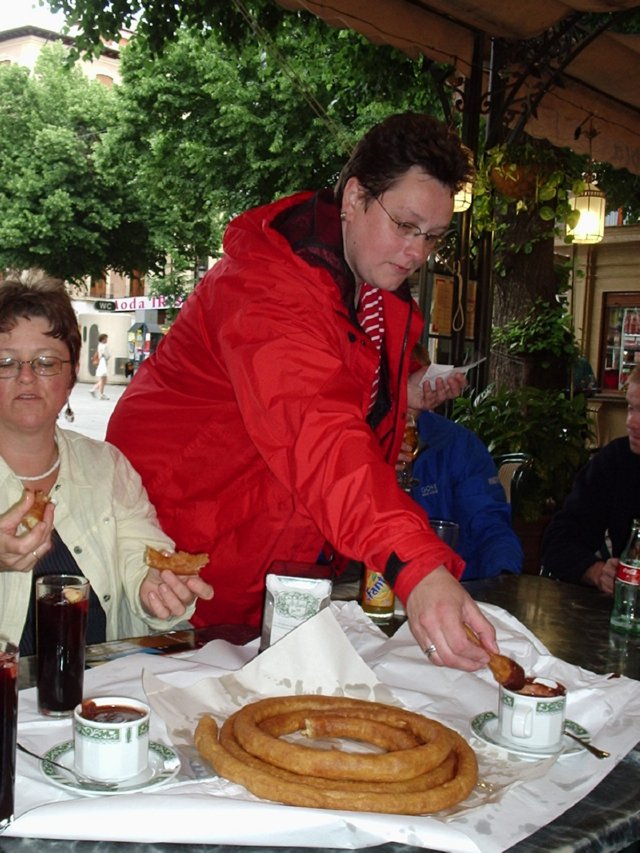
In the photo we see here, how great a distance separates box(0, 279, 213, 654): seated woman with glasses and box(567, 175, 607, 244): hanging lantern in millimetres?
5553

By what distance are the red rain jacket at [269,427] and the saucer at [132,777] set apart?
52 centimetres

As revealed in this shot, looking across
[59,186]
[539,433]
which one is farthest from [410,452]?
[59,186]

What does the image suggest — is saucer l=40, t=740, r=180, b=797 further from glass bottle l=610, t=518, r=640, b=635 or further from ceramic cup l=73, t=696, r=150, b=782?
glass bottle l=610, t=518, r=640, b=635

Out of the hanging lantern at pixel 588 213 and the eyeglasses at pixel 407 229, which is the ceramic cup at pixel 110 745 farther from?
the hanging lantern at pixel 588 213

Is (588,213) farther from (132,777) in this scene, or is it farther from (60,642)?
(132,777)

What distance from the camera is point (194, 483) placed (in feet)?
8.91

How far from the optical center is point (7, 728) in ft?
4.52

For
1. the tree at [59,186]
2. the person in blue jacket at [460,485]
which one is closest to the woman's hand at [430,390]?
the person in blue jacket at [460,485]

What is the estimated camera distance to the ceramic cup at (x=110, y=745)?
141 cm

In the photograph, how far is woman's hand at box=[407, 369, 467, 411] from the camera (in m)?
3.60

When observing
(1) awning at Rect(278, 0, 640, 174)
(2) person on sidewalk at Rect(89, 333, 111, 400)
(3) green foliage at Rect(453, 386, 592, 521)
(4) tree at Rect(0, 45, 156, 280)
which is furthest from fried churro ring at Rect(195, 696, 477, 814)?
(2) person on sidewalk at Rect(89, 333, 111, 400)

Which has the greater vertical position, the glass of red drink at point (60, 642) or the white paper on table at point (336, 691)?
the glass of red drink at point (60, 642)

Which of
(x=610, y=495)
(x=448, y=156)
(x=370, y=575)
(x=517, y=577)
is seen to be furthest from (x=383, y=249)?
(x=610, y=495)

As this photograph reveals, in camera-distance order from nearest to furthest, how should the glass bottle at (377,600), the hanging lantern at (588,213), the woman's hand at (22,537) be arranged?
1. the woman's hand at (22,537)
2. the glass bottle at (377,600)
3. the hanging lantern at (588,213)
